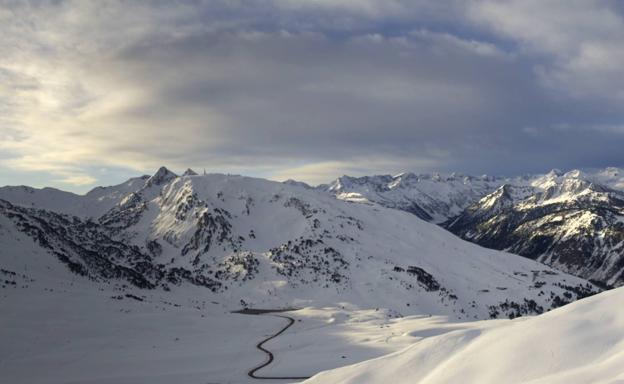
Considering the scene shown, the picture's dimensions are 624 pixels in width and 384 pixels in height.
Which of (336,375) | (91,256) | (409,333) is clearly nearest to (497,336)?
(336,375)

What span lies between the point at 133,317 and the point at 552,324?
317 ft

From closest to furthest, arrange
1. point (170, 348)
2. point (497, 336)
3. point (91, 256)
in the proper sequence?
point (497, 336)
point (170, 348)
point (91, 256)

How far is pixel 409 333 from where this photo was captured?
273 ft

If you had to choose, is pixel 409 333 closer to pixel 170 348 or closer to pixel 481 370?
pixel 170 348

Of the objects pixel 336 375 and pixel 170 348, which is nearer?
pixel 336 375

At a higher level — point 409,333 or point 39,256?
point 39,256

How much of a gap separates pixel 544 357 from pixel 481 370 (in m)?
2.37

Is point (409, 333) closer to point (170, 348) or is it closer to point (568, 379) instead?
point (170, 348)

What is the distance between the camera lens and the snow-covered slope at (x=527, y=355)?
52.6 feet

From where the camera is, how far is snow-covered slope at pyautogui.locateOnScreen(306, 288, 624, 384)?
1603cm

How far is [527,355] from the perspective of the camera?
694 inches

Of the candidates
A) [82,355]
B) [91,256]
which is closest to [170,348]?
[82,355]

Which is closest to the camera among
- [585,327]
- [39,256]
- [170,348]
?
[585,327]

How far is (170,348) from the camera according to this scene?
7806cm
